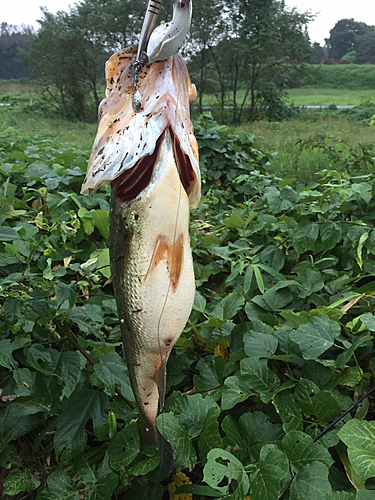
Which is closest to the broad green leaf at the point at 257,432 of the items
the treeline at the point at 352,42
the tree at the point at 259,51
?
the tree at the point at 259,51

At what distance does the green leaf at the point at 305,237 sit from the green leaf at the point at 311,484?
40.4 inches

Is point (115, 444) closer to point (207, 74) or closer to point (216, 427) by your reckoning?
point (216, 427)

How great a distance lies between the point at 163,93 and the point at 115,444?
2.78ft

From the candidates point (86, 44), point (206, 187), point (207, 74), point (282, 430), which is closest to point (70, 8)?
point (86, 44)

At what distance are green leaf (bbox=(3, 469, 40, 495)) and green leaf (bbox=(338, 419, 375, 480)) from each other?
0.84 meters

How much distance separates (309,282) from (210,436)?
0.80m

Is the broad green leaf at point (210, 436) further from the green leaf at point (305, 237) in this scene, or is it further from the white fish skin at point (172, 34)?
the green leaf at point (305, 237)

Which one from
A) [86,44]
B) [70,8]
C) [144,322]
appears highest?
[70,8]

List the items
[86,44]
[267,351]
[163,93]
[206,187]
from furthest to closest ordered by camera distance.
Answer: [86,44] < [206,187] < [267,351] < [163,93]

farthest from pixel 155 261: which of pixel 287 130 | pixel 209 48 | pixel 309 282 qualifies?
pixel 209 48

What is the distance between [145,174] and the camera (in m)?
0.68

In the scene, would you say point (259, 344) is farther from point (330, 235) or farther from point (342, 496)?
point (330, 235)

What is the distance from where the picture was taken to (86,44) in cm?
1054

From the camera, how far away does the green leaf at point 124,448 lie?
3.08ft
